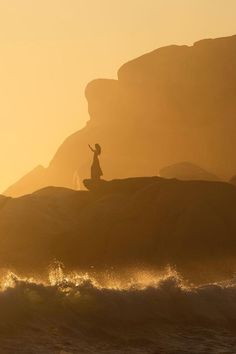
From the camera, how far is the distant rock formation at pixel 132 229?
51.9 metres

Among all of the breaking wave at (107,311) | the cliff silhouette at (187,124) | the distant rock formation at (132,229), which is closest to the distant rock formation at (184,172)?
the distant rock formation at (132,229)

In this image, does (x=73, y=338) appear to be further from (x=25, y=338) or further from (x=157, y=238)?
(x=157, y=238)

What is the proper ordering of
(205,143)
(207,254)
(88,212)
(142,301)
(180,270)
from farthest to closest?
(205,143) → (88,212) → (207,254) → (180,270) → (142,301)

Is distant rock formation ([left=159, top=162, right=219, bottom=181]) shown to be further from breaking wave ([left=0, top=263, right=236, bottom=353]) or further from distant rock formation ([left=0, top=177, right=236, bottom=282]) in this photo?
breaking wave ([left=0, top=263, right=236, bottom=353])

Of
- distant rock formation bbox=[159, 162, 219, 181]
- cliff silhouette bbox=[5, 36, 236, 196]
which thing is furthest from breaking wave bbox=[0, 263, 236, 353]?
cliff silhouette bbox=[5, 36, 236, 196]

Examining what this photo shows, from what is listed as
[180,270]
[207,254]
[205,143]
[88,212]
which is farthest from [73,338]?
[205,143]

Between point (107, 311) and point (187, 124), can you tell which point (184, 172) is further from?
point (107, 311)

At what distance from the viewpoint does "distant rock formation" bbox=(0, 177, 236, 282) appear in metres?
51.9

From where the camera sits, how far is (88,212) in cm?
5616

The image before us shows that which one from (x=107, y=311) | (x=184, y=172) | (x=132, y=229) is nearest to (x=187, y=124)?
(x=184, y=172)

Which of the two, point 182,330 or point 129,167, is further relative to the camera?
point 129,167

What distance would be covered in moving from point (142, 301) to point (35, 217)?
115ft

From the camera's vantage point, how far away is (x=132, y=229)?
5369cm

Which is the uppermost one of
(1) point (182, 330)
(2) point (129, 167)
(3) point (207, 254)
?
(1) point (182, 330)
